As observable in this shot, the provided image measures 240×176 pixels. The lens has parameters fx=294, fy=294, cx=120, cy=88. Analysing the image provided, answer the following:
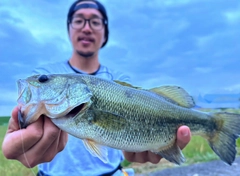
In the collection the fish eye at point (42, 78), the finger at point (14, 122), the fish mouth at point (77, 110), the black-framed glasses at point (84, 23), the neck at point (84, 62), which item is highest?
the black-framed glasses at point (84, 23)

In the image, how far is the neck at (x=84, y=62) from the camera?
296 centimetres

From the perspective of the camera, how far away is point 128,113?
1764 mm

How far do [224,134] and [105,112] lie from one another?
961 mm

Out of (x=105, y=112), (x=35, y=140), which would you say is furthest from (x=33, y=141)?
(x=105, y=112)

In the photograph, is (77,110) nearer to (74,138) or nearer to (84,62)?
(74,138)

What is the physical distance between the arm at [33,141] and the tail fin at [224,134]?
1.07 metres

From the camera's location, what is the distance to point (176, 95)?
2.08m

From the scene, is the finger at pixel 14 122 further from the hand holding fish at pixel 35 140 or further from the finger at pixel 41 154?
the finger at pixel 41 154

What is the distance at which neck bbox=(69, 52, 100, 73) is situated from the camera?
2957 mm

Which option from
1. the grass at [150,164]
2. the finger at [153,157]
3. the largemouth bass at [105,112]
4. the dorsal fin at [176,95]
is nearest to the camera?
the largemouth bass at [105,112]

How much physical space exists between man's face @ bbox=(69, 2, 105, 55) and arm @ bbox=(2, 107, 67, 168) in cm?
128

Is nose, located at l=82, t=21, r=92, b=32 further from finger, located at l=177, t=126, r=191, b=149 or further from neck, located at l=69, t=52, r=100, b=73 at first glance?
finger, located at l=177, t=126, r=191, b=149

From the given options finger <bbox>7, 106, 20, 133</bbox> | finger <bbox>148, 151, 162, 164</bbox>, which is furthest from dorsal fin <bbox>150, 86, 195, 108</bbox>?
finger <bbox>7, 106, 20, 133</bbox>

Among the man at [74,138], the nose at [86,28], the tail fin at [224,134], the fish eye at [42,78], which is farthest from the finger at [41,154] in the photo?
the nose at [86,28]
